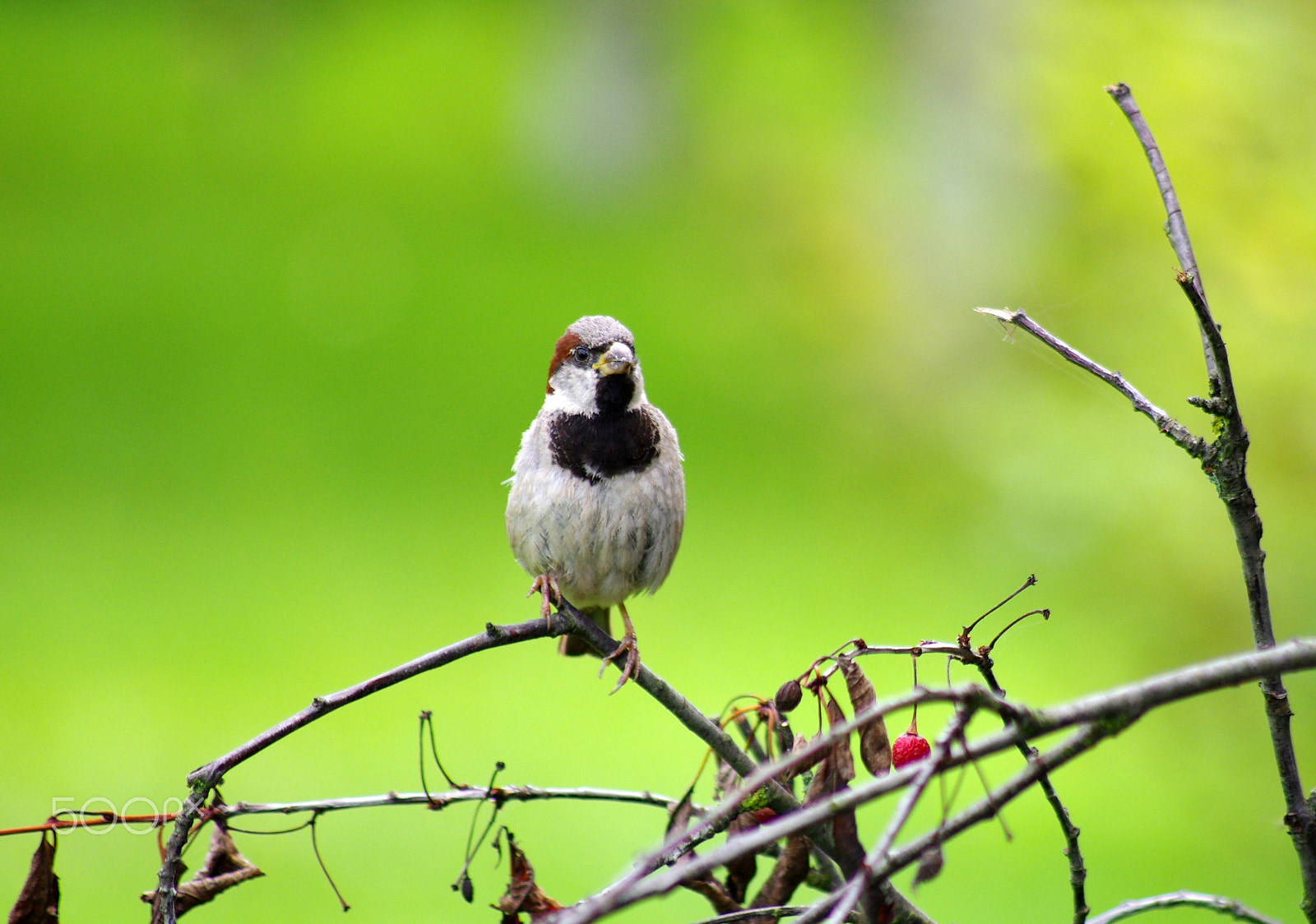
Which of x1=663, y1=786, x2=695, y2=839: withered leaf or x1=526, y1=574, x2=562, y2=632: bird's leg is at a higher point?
x1=526, y1=574, x2=562, y2=632: bird's leg

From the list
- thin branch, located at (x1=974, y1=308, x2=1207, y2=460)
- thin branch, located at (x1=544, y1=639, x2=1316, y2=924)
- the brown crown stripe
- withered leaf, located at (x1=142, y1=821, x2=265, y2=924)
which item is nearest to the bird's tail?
the brown crown stripe

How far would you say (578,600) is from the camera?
2357 millimetres

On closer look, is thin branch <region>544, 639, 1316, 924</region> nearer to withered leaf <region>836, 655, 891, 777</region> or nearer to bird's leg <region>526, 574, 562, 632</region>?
withered leaf <region>836, 655, 891, 777</region>

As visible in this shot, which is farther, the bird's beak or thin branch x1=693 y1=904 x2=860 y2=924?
the bird's beak

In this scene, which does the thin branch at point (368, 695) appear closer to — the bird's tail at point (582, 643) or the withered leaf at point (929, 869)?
the withered leaf at point (929, 869)

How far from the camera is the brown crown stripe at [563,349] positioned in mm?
2177

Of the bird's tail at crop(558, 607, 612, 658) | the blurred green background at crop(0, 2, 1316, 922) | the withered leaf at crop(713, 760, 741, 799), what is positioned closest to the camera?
the withered leaf at crop(713, 760, 741, 799)

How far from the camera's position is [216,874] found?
4.53 feet

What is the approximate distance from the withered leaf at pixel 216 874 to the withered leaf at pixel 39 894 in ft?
0.33

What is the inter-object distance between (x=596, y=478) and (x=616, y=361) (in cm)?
23

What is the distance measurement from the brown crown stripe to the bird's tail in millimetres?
500

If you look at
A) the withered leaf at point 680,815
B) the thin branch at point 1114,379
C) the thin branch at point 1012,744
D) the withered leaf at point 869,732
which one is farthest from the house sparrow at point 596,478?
the thin branch at point 1012,744

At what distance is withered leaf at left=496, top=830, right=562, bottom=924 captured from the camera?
4.45 feet

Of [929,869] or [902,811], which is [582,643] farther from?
[902,811]
